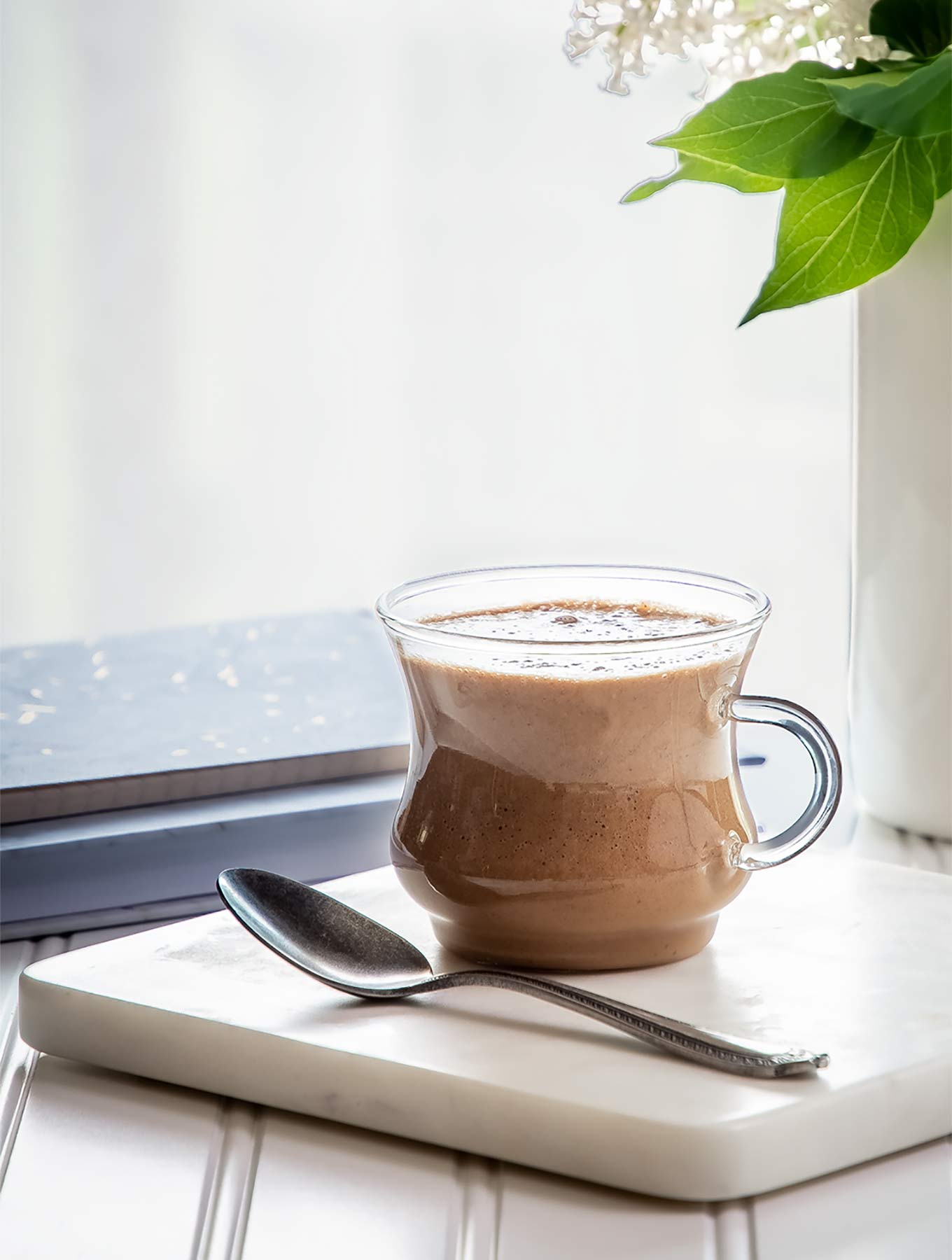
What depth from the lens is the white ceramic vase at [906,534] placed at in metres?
0.78

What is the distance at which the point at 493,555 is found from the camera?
5.45 ft

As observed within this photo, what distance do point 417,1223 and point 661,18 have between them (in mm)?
613

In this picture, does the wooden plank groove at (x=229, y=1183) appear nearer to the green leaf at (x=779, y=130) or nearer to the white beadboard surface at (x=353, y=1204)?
the white beadboard surface at (x=353, y=1204)

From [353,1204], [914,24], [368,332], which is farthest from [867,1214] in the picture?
[368,332]

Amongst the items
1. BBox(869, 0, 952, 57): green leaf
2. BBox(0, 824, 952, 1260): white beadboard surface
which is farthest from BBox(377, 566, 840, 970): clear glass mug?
BBox(869, 0, 952, 57): green leaf

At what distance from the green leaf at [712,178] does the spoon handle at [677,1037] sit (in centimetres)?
39

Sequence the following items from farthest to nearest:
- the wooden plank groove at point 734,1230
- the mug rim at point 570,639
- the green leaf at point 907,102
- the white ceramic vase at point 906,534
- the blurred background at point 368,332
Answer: the blurred background at point 368,332 → the white ceramic vase at point 906,534 → the green leaf at point 907,102 → the mug rim at point 570,639 → the wooden plank groove at point 734,1230

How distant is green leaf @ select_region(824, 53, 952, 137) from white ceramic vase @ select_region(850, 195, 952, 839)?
0.12 meters

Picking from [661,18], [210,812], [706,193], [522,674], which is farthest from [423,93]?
[522,674]

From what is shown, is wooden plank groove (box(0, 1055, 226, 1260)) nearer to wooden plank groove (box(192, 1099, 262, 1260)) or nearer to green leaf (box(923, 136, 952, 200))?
wooden plank groove (box(192, 1099, 262, 1260))

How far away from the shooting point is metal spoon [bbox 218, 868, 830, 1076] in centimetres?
48

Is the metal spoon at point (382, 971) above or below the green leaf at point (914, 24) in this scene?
below

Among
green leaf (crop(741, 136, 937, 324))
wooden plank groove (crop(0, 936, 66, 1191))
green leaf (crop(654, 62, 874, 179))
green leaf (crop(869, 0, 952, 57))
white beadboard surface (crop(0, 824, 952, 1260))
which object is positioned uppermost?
green leaf (crop(869, 0, 952, 57))

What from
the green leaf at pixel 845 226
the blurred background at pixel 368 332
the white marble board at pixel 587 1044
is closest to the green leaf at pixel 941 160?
the green leaf at pixel 845 226
